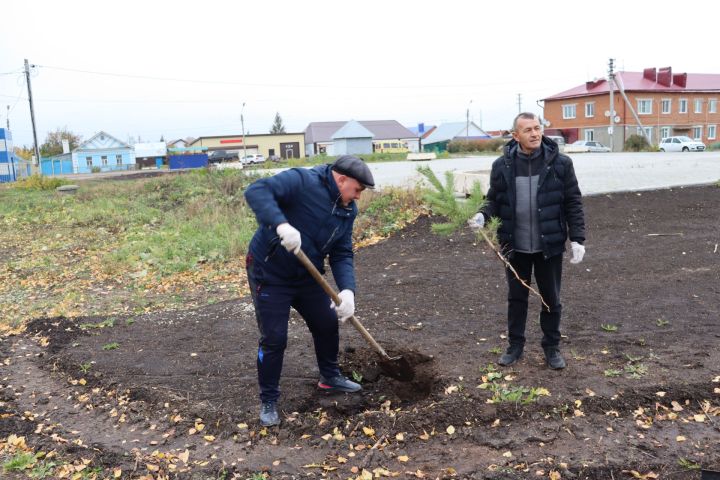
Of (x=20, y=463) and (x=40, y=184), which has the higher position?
(x=40, y=184)

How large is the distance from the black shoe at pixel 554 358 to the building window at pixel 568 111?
52203 millimetres

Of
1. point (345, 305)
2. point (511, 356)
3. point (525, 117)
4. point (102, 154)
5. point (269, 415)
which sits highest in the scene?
point (102, 154)

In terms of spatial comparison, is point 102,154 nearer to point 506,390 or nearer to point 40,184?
point 40,184

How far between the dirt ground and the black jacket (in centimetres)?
90

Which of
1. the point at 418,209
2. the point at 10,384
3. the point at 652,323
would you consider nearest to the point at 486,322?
the point at 652,323

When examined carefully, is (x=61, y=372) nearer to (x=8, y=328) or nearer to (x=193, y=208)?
(x=8, y=328)

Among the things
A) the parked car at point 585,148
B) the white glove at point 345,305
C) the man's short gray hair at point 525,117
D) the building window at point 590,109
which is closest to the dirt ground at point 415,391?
the white glove at point 345,305

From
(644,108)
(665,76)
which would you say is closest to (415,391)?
(644,108)

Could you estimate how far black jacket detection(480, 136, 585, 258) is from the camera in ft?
12.9

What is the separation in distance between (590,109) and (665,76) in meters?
6.71

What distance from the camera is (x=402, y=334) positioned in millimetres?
5227

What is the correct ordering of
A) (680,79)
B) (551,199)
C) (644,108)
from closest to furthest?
(551,199)
(644,108)
(680,79)

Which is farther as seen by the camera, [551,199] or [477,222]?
[477,222]

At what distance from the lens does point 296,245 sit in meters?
3.28
